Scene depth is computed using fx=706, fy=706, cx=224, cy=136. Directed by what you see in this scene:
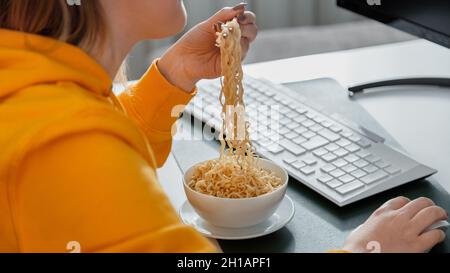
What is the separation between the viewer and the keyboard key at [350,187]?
3.01 feet

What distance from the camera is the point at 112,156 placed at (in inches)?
25.2

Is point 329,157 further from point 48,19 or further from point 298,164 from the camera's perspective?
point 48,19

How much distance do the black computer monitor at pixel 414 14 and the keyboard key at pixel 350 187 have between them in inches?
12.6

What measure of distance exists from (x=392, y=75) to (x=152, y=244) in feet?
2.88

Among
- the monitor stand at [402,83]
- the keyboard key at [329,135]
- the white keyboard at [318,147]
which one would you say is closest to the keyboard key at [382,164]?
the white keyboard at [318,147]

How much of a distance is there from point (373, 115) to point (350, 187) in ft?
0.99

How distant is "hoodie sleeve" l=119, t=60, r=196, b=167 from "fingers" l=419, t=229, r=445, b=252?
17.1 inches

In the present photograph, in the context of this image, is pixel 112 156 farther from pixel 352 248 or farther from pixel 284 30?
pixel 284 30

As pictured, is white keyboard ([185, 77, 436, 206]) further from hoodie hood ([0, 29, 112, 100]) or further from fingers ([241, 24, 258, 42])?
hoodie hood ([0, 29, 112, 100])

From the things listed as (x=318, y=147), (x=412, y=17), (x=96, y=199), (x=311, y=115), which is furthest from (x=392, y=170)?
(x=96, y=199)

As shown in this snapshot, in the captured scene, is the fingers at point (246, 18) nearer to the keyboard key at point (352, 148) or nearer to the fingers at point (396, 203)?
the keyboard key at point (352, 148)

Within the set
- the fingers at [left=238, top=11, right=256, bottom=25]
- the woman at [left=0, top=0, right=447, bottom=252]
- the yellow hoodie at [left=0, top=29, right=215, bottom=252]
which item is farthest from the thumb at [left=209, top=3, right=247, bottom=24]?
the yellow hoodie at [left=0, top=29, right=215, bottom=252]

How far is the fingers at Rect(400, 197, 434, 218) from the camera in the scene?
834mm

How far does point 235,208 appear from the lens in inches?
32.9
